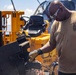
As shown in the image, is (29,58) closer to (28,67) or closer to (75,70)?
(28,67)

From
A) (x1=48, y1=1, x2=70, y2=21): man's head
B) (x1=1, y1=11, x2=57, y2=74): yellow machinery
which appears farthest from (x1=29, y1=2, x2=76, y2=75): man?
(x1=1, y1=11, x2=57, y2=74): yellow machinery

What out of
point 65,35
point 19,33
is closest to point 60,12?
point 65,35

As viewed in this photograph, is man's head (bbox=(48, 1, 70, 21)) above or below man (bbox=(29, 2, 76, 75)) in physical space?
above

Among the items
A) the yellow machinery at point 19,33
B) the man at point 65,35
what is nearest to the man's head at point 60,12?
the man at point 65,35

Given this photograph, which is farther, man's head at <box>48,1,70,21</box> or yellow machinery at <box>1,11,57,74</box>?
yellow machinery at <box>1,11,57,74</box>

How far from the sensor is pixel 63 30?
3658 mm

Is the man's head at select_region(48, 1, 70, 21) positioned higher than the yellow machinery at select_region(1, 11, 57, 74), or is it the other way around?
the man's head at select_region(48, 1, 70, 21)

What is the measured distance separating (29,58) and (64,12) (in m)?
0.87

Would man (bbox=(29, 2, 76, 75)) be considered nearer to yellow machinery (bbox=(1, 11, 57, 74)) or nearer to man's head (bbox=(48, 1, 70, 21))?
man's head (bbox=(48, 1, 70, 21))

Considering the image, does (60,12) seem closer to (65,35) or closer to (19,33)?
(65,35)

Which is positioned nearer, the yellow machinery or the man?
the man

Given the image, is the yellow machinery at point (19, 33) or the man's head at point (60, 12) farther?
the yellow machinery at point (19, 33)

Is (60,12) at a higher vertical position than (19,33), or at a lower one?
higher

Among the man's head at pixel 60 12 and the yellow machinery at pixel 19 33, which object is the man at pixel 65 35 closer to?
the man's head at pixel 60 12
